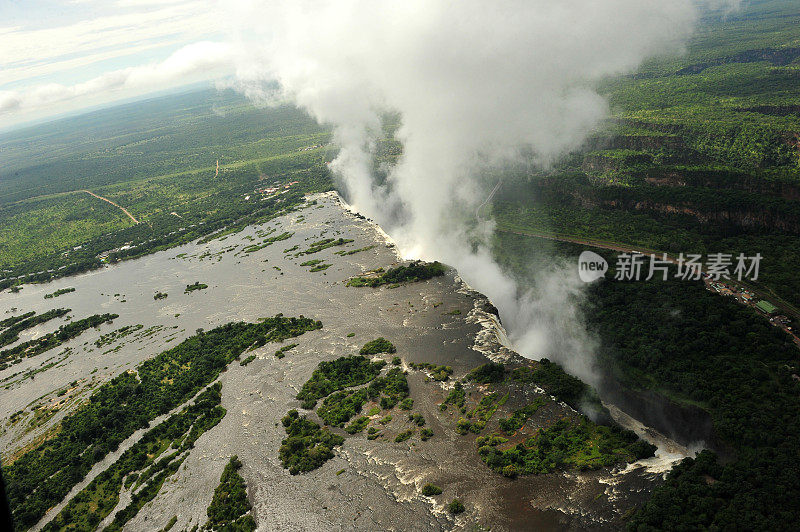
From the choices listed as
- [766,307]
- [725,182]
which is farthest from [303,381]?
[725,182]

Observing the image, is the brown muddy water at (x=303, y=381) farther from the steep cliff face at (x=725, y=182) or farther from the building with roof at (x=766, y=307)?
the steep cliff face at (x=725, y=182)

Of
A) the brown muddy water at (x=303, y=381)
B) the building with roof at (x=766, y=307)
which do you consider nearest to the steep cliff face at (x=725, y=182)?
the building with roof at (x=766, y=307)

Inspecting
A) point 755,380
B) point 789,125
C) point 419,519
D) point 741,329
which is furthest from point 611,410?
point 789,125

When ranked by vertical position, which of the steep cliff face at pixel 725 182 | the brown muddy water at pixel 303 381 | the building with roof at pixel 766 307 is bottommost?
the brown muddy water at pixel 303 381

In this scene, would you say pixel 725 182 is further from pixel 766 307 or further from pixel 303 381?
pixel 303 381

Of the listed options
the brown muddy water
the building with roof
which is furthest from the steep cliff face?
the brown muddy water

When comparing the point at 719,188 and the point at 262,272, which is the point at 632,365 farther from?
the point at 262,272

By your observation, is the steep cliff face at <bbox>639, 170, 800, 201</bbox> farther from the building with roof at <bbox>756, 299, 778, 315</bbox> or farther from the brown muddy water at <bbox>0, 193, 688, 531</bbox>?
the brown muddy water at <bbox>0, 193, 688, 531</bbox>

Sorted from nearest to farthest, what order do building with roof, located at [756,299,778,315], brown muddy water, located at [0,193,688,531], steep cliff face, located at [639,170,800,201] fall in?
brown muddy water, located at [0,193,688,531] < building with roof, located at [756,299,778,315] < steep cliff face, located at [639,170,800,201]
